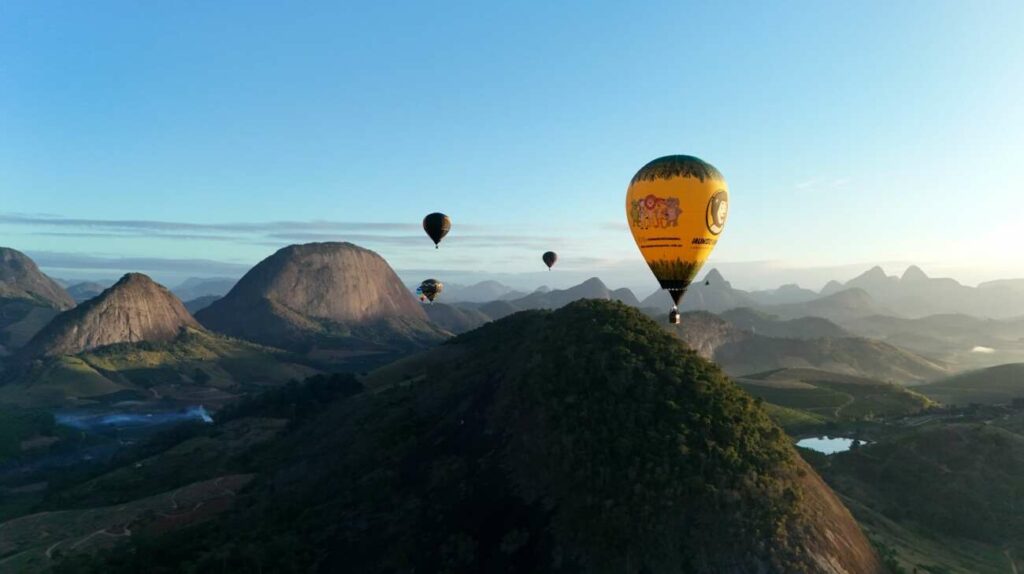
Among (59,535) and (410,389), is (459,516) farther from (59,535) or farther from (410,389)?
(59,535)

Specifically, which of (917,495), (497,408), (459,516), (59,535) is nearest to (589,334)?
(497,408)

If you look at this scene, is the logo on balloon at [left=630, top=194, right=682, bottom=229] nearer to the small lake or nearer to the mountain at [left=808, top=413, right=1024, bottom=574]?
the mountain at [left=808, top=413, right=1024, bottom=574]

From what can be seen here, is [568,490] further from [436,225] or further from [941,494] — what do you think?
[941,494]

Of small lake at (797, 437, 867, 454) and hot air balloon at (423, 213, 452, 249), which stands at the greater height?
hot air balloon at (423, 213, 452, 249)

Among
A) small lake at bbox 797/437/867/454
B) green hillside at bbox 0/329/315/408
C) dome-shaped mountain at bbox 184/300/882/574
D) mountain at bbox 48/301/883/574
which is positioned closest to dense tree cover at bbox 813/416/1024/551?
small lake at bbox 797/437/867/454

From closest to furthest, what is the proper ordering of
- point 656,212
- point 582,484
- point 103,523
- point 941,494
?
point 656,212
point 582,484
point 103,523
point 941,494

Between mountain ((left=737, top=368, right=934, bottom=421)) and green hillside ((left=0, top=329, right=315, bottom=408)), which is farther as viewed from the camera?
green hillside ((left=0, top=329, right=315, bottom=408))

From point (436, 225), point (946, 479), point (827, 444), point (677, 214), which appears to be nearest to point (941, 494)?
point (946, 479)

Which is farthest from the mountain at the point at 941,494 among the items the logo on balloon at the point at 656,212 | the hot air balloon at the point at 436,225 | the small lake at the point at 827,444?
the hot air balloon at the point at 436,225
